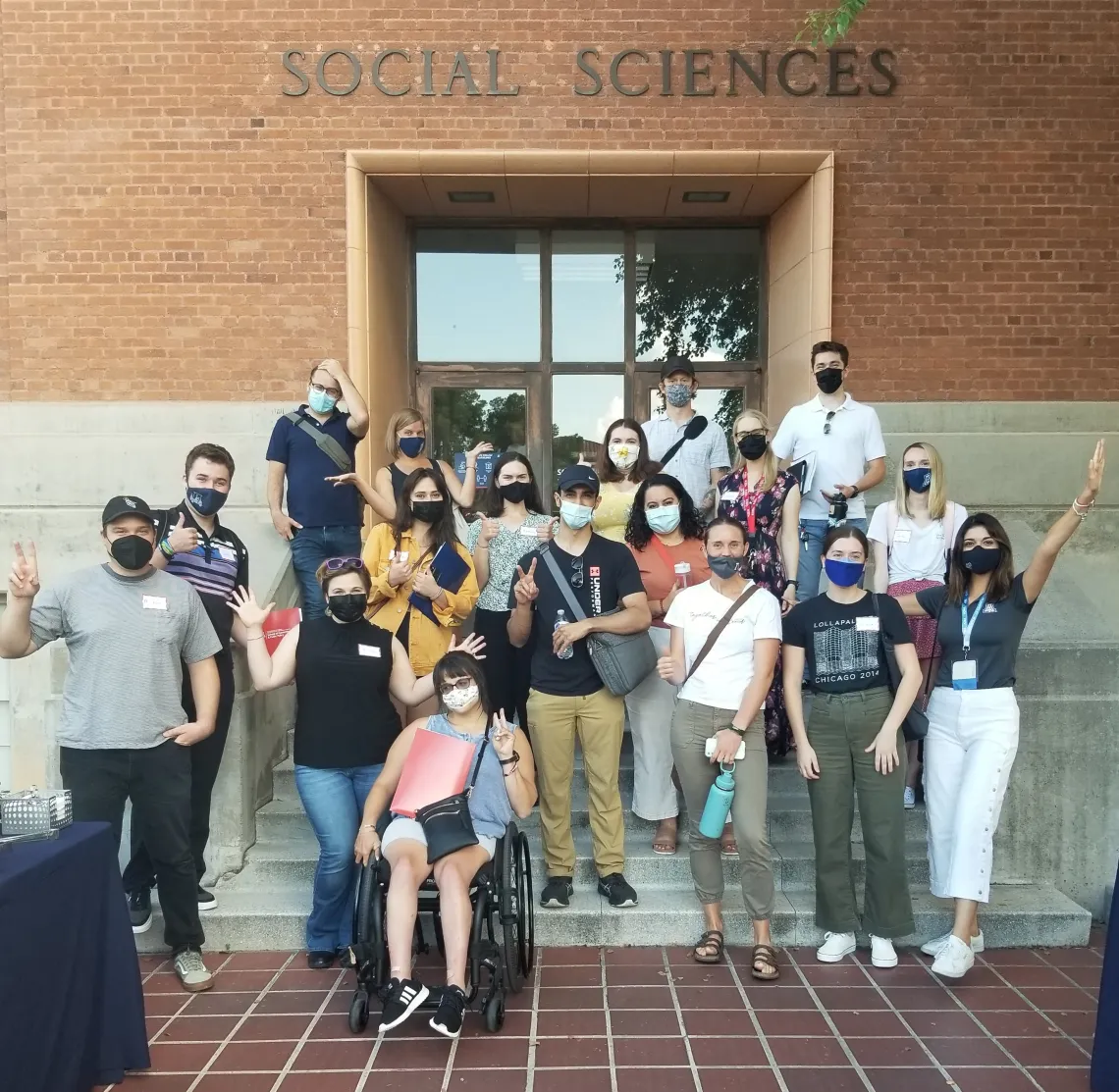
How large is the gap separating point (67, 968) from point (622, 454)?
3.87 metres

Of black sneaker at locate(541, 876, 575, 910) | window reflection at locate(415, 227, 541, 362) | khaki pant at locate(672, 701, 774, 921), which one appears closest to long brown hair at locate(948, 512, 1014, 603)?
khaki pant at locate(672, 701, 774, 921)

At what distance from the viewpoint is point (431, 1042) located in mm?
4125

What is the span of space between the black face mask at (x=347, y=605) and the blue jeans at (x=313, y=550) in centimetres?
158

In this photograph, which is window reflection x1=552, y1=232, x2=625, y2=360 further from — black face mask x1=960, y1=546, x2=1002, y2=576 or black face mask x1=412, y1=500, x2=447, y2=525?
black face mask x1=960, y1=546, x2=1002, y2=576

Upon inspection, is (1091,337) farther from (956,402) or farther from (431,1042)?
(431,1042)

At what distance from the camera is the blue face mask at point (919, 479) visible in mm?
5648

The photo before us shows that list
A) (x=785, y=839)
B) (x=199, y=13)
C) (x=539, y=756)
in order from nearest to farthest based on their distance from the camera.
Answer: (x=539, y=756) < (x=785, y=839) < (x=199, y=13)

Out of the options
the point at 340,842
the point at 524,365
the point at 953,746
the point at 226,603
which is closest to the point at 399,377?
the point at 524,365

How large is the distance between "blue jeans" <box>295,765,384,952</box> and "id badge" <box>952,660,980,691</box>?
2791 millimetres

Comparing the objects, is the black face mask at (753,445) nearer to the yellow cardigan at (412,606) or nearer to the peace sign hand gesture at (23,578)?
the yellow cardigan at (412,606)

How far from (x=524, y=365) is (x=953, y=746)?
641 cm

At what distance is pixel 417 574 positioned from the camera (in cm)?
538

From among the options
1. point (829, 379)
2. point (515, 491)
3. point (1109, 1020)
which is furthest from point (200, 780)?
point (829, 379)

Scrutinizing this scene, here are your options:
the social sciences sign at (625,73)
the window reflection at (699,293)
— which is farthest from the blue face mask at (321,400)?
the window reflection at (699,293)
